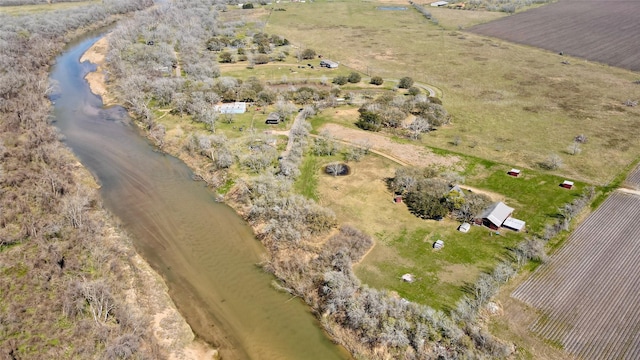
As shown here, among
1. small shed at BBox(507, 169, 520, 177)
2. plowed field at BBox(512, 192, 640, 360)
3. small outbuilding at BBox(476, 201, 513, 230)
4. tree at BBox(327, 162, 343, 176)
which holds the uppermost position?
tree at BBox(327, 162, 343, 176)

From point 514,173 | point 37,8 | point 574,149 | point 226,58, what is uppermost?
point 37,8

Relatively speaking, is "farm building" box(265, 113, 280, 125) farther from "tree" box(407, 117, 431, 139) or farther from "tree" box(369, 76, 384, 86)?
"tree" box(369, 76, 384, 86)

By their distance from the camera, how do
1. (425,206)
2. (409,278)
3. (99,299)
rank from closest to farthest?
(99,299) < (409,278) < (425,206)

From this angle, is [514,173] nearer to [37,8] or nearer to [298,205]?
[298,205]

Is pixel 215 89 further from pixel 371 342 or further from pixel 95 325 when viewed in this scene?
pixel 371 342

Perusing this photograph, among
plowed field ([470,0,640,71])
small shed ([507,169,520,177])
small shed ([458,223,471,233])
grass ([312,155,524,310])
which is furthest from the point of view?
plowed field ([470,0,640,71])

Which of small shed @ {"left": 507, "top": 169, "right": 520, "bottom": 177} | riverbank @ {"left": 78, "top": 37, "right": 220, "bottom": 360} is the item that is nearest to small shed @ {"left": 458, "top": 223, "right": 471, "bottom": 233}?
small shed @ {"left": 507, "top": 169, "right": 520, "bottom": 177}

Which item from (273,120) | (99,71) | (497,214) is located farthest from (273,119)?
(99,71)
